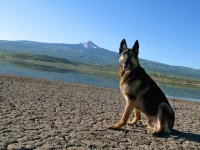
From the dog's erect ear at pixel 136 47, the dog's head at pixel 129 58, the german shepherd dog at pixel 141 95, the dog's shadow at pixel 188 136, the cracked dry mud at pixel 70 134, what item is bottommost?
the dog's shadow at pixel 188 136

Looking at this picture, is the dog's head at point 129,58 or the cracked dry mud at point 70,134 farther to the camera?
the dog's head at point 129,58

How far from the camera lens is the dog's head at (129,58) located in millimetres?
8352

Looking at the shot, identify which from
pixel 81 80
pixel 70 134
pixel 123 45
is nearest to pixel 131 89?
pixel 123 45

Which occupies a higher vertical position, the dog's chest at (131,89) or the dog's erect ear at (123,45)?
the dog's erect ear at (123,45)

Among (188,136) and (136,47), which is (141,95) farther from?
(188,136)

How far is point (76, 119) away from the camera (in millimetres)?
10305

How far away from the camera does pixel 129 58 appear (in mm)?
8359

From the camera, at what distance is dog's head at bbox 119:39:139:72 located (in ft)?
27.4

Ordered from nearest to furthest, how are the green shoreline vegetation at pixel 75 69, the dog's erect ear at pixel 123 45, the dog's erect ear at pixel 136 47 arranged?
the dog's erect ear at pixel 136 47 < the dog's erect ear at pixel 123 45 < the green shoreline vegetation at pixel 75 69

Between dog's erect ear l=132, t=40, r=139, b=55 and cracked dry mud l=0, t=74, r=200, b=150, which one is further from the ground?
dog's erect ear l=132, t=40, r=139, b=55

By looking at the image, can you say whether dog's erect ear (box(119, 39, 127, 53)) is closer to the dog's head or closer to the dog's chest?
the dog's head

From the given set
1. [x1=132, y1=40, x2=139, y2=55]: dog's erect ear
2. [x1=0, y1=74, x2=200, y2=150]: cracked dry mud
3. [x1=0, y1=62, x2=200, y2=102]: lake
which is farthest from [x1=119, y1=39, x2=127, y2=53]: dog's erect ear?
[x1=0, y1=62, x2=200, y2=102]: lake

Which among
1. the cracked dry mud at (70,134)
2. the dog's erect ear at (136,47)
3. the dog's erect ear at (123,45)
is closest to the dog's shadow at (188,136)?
the cracked dry mud at (70,134)

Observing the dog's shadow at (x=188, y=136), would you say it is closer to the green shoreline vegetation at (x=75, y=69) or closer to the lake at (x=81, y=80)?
the lake at (x=81, y=80)
